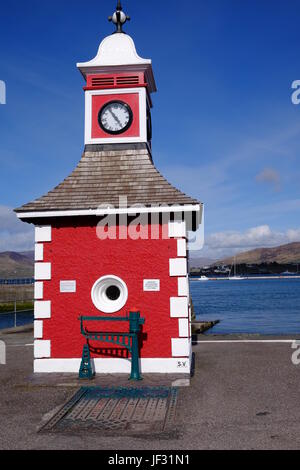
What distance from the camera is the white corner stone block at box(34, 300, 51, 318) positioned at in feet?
33.3

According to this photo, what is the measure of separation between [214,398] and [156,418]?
1489mm


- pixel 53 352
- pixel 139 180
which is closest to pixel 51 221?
pixel 139 180

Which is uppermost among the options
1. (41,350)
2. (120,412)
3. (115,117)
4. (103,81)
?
(103,81)

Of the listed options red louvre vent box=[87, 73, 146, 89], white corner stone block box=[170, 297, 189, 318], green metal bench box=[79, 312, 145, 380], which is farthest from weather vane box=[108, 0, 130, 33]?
green metal bench box=[79, 312, 145, 380]

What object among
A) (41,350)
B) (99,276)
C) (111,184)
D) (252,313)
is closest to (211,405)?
(99,276)

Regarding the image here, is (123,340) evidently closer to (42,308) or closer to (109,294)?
(109,294)

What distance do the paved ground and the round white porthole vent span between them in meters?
1.60

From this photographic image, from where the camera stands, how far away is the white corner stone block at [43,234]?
10312 mm

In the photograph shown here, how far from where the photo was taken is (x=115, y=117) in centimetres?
1162

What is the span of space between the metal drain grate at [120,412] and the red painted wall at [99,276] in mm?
1587

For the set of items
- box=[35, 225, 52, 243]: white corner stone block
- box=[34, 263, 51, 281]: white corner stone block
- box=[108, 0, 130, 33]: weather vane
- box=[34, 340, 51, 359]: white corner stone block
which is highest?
box=[108, 0, 130, 33]: weather vane

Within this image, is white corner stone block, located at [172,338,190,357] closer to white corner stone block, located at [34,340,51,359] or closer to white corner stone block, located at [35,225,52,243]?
white corner stone block, located at [34,340,51,359]

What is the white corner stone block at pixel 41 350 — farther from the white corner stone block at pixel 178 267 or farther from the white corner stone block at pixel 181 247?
the white corner stone block at pixel 181 247

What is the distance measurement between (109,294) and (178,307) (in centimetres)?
170
